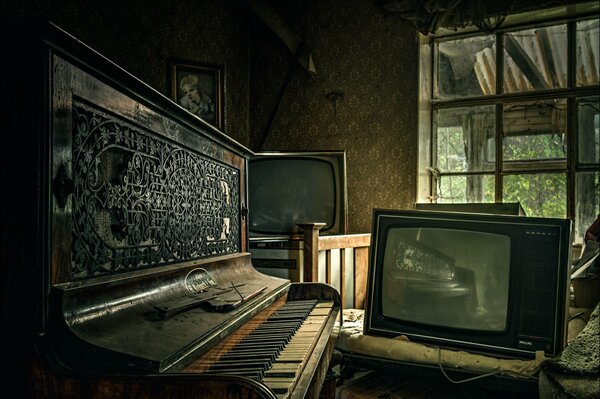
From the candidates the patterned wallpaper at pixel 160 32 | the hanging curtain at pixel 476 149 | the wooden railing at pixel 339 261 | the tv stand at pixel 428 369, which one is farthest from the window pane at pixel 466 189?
the patterned wallpaper at pixel 160 32

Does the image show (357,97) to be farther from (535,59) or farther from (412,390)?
(412,390)

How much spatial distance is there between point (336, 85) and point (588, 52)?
1742 mm

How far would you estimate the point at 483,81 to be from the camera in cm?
331

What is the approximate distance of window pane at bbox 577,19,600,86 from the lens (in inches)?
118

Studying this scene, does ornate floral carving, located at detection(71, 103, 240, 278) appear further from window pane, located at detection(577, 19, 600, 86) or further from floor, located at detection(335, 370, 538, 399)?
window pane, located at detection(577, 19, 600, 86)

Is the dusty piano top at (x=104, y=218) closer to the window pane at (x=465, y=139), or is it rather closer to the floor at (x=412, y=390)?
the floor at (x=412, y=390)

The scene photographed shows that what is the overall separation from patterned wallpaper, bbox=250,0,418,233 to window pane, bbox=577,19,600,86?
1086 mm

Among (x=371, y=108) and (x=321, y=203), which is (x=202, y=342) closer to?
(x=321, y=203)

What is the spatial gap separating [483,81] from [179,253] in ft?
9.32

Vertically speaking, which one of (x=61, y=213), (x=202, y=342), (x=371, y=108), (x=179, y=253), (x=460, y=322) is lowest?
(x=460, y=322)

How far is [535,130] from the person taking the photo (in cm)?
317

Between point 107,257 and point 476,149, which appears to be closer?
point 107,257

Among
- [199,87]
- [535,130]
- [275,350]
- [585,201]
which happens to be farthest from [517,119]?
[275,350]

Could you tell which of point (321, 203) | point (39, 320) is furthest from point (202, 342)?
point (321, 203)
